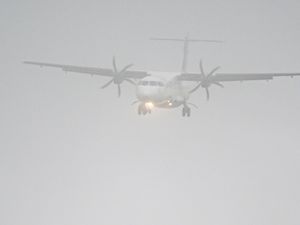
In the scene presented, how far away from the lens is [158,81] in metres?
42.8

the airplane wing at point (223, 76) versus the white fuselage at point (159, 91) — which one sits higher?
the airplane wing at point (223, 76)

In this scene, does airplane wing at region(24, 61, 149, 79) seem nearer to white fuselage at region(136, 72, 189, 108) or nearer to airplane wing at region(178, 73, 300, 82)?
white fuselage at region(136, 72, 189, 108)

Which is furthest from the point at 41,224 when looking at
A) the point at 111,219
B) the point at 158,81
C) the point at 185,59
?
the point at 158,81

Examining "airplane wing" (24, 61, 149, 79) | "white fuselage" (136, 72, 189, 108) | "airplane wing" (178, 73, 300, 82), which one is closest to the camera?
"white fuselage" (136, 72, 189, 108)

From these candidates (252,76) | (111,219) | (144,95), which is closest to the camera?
(144,95)

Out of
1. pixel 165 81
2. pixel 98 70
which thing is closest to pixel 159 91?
pixel 165 81

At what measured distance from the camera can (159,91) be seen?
42.4m

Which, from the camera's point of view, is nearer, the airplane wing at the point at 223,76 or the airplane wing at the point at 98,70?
the airplane wing at the point at 223,76

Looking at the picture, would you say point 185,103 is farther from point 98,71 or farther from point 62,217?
point 62,217

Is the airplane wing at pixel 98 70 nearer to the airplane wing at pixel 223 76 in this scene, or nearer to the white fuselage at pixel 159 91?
the white fuselage at pixel 159 91

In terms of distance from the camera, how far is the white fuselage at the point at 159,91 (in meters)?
42.2

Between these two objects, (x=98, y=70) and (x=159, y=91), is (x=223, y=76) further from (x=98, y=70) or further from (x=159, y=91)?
(x=98, y=70)

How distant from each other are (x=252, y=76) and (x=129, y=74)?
8.12 metres

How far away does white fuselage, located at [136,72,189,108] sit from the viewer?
4222 cm
